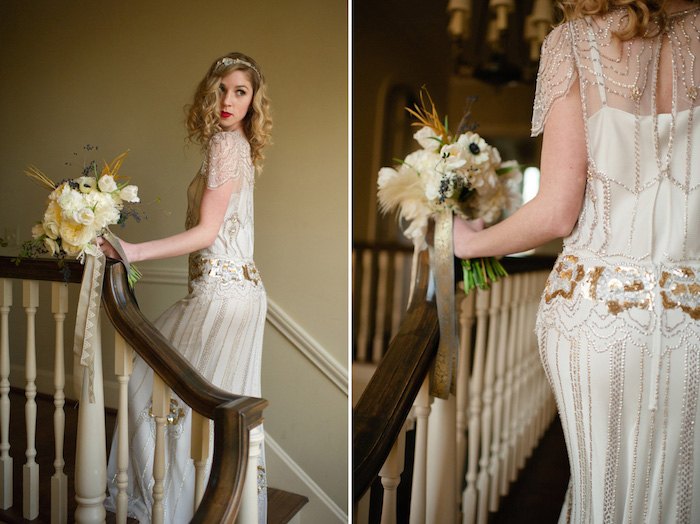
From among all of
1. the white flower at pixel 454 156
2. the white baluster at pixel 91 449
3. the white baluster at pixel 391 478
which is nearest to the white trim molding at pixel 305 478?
the white baluster at pixel 91 449

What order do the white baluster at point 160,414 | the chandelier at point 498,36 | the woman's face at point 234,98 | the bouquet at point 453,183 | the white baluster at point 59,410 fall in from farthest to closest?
the chandelier at point 498,36 → the woman's face at point 234,98 → the white baluster at point 59,410 → the white baluster at point 160,414 → the bouquet at point 453,183

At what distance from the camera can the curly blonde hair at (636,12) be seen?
103 centimetres

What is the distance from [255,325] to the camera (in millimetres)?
2359

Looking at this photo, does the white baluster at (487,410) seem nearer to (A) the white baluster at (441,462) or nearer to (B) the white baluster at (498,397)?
(B) the white baluster at (498,397)

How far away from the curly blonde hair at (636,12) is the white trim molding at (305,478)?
99.5 inches

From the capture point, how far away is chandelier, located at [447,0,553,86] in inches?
116

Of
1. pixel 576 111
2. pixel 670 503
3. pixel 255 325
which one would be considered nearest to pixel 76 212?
pixel 255 325

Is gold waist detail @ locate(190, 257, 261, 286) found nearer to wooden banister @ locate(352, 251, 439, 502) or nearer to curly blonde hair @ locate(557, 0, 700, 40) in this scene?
wooden banister @ locate(352, 251, 439, 502)

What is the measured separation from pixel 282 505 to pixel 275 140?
1905 millimetres

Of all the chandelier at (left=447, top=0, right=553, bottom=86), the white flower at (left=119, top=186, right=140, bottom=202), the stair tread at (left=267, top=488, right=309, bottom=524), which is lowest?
the stair tread at (left=267, top=488, right=309, bottom=524)

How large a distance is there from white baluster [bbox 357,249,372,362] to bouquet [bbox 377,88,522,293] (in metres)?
1.91

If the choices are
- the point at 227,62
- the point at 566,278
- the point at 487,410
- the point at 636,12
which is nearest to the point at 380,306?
the point at 487,410

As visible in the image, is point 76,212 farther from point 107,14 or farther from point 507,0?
point 507,0

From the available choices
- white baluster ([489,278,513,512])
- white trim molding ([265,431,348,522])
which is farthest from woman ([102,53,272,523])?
white baluster ([489,278,513,512])
